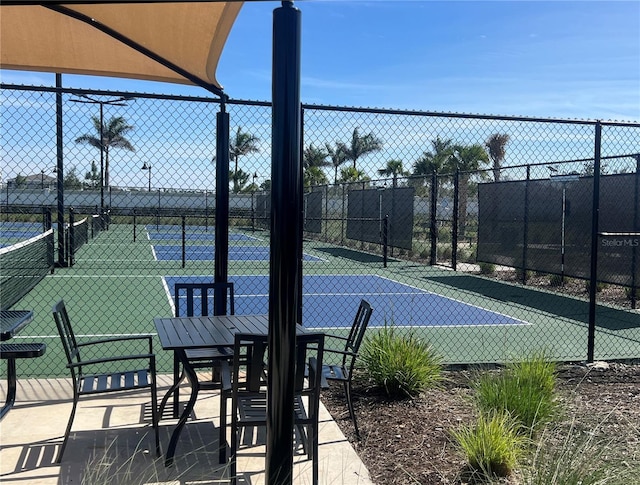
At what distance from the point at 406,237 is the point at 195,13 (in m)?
13.8

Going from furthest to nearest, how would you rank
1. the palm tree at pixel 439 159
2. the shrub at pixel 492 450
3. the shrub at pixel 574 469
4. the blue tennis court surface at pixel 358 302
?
the palm tree at pixel 439 159
the blue tennis court surface at pixel 358 302
the shrub at pixel 492 450
the shrub at pixel 574 469

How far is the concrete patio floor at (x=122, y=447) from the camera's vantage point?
358 centimetres

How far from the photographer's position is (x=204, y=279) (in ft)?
43.2

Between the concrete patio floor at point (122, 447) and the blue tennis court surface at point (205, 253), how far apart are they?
13.2m

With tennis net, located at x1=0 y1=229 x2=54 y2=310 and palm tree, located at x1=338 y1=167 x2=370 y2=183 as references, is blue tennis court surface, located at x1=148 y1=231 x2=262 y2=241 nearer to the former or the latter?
tennis net, located at x1=0 y1=229 x2=54 y2=310

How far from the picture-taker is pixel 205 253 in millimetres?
21000

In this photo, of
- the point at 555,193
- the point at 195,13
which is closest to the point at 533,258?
the point at 555,193

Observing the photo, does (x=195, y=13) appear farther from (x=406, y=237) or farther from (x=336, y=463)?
(x=406, y=237)

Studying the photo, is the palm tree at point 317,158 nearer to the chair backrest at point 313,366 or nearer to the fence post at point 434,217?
the fence post at point 434,217

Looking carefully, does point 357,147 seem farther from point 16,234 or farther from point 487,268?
point 487,268

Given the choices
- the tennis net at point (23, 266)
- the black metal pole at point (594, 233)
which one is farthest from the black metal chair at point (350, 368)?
the tennis net at point (23, 266)

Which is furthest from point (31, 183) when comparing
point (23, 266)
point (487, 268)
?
point (487, 268)

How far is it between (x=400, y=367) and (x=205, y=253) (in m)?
16.7

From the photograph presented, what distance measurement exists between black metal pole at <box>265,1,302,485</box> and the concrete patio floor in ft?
3.59
